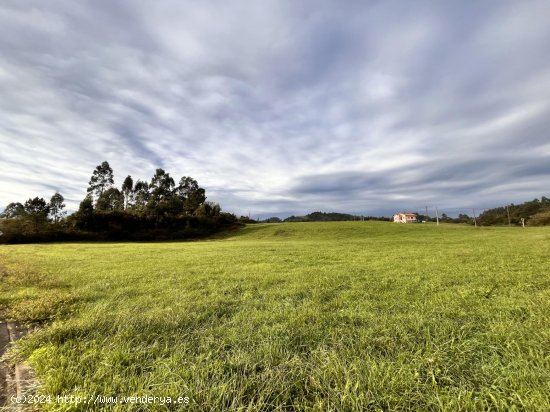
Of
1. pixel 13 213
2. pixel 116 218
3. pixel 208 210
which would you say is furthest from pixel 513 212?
pixel 13 213

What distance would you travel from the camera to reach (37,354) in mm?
3605

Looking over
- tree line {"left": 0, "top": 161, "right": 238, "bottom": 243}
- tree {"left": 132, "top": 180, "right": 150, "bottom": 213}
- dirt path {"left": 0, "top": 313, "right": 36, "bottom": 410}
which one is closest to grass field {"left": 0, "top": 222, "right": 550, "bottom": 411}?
dirt path {"left": 0, "top": 313, "right": 36, "bottom": 410}

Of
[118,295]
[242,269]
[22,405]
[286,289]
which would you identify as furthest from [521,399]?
[242,269]

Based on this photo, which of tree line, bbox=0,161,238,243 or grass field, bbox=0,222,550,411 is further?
tree line, bbox=0,161,238,243

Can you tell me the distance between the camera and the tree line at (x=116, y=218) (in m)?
46.3

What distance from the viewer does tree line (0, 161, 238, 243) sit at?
4634 cm

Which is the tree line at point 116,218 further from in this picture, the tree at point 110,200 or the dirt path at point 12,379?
the dirt path at point 12,379

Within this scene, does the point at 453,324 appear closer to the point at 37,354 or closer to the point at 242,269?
the point at 37,354

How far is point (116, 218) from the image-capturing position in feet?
180

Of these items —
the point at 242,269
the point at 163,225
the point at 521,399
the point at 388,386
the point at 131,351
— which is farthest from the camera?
the point at 163,225

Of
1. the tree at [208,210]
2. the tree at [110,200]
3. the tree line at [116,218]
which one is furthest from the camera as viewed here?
the tree at [110,200]

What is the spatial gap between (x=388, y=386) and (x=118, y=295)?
255 inches

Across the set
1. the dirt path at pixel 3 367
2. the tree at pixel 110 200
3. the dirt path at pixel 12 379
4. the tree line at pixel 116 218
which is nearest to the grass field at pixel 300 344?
the dirt path at pixel 12 379

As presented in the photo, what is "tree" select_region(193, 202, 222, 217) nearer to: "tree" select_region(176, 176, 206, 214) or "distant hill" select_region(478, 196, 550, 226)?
"tree" select_region(176, 176, 206, 214)
